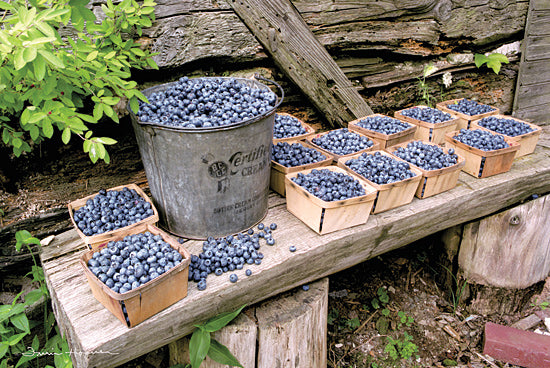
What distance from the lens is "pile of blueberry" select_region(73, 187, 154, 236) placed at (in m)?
2.06

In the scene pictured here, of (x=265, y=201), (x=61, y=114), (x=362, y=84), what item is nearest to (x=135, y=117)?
(x=61, y=114)

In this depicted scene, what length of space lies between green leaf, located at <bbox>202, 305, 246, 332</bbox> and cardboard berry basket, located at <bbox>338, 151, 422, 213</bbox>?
1.06 m

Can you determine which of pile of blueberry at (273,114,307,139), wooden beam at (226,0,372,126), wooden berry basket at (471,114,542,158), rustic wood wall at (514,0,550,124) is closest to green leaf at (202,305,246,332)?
pile of blueberry at (273,114,307,139)

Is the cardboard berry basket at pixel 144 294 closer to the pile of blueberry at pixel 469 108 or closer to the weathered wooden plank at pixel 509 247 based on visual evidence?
the weathered wooden plank at pixel 509 247

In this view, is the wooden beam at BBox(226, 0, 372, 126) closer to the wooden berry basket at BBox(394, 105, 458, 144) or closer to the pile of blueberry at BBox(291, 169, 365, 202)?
the wooden berry basket at BBox(394, 105, 458, 144)

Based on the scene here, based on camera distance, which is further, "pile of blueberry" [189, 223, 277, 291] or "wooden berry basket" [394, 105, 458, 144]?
"wooden berry basket" [394, 105, 458, 144]

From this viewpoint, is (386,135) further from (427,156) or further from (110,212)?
(110,212)

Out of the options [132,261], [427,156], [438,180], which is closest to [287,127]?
[427,156]

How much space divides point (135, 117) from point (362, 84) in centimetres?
206

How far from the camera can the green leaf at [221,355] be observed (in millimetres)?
1983

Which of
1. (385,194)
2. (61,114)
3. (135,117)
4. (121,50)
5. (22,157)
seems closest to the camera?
(61,114)

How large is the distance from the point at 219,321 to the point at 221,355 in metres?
0.16

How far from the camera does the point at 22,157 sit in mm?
2369

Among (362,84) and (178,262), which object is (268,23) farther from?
(178,262)
